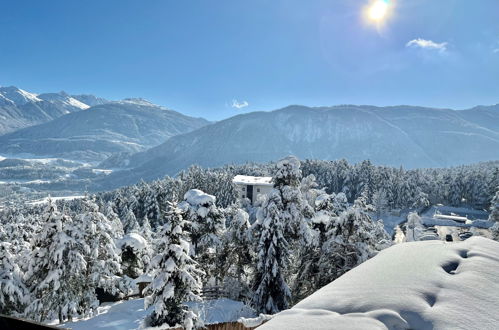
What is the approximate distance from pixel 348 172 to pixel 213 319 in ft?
296

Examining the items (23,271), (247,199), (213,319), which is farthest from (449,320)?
(247,199)

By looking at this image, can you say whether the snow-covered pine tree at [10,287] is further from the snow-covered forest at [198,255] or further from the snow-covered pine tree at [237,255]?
the snow-covered pine tree at [237,255]

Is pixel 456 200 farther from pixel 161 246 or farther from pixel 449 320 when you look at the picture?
pixel 449 320

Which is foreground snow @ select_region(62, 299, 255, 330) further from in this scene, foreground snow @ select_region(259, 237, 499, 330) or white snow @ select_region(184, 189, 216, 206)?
foreground snow @ select_region(259, 237, 499, 330)

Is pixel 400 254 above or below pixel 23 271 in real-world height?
above

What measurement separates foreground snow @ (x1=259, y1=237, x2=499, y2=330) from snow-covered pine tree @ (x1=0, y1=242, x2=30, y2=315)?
19899 mm

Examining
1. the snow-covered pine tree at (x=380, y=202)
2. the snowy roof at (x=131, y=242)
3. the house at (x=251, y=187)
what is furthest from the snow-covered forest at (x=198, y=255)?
the house at (x=251, y=187)

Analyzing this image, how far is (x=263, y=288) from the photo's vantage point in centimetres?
1828

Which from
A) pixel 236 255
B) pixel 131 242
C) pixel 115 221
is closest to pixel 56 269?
pixel 131 242

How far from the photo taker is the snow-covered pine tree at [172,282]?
1414 centimetres

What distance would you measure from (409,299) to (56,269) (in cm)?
1960

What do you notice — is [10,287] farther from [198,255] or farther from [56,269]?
[198,255]

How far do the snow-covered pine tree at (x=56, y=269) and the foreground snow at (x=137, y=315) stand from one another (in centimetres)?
159

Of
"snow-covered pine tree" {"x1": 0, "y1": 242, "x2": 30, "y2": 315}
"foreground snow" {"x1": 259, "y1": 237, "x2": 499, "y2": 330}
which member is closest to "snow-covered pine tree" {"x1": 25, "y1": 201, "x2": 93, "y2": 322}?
"snow-covered pine tree" {"x1": 0, "y1": 242, "x2": 30, "y2": 315}
